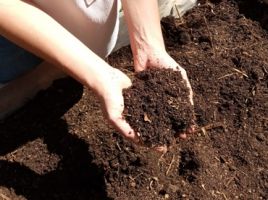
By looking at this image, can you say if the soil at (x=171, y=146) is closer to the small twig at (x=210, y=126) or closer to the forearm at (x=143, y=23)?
the small twig at (x=210, y=126)

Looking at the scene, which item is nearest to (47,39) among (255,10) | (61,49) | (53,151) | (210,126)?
(61,49)

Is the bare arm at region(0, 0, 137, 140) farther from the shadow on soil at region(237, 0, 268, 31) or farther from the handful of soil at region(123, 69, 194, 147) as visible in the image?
the shadow on soil at region(237, 0, 268, 31)

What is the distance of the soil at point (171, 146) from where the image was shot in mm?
1703

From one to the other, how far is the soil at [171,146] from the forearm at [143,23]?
0.36 meters

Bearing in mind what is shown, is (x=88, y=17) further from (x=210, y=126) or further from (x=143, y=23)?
(x=210, y=126)

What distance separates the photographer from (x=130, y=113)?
1.41 metres

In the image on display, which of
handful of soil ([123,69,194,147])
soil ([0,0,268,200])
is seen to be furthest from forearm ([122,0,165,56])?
soil ([0,0,268,200])

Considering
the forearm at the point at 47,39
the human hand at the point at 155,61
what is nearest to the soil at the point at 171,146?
the human hand at the point at 155,61

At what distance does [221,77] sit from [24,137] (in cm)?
80

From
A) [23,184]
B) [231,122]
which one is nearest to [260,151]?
[231,122]

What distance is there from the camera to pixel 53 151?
1814mm

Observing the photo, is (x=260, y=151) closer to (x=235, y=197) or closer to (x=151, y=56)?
(x=235, y=197)

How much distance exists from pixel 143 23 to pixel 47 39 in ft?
1.19

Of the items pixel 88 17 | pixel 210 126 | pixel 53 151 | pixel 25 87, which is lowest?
pixel 210 126
